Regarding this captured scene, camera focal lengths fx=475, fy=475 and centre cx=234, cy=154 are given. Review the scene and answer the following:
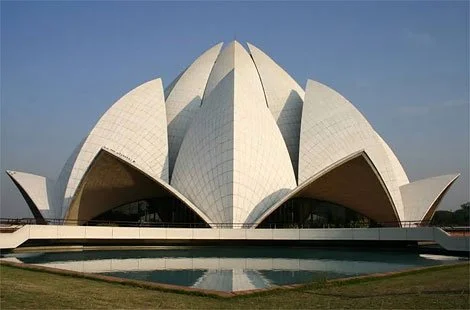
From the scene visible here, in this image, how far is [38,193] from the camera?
102ft

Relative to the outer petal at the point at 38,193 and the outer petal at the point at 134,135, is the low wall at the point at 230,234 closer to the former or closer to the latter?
the outer petal at the point at 134,135

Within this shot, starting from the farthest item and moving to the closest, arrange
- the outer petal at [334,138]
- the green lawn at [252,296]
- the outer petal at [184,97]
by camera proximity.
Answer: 1. the outer petal at [184,97]
2. the outer petal at [334,138]
3. the green lawn at [252,296]

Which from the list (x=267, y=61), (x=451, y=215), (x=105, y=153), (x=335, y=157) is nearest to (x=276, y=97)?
(x=267, y=61)

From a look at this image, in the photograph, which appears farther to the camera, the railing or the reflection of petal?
the railing

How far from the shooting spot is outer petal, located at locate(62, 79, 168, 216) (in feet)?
100

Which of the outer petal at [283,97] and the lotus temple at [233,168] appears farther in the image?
the outer petal at [283,97]

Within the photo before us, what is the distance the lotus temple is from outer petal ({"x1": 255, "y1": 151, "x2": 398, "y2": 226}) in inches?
3.5

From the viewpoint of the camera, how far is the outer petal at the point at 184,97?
3428 cm

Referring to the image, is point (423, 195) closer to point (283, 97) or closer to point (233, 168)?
point (283, 97)

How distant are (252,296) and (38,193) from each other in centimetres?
2658

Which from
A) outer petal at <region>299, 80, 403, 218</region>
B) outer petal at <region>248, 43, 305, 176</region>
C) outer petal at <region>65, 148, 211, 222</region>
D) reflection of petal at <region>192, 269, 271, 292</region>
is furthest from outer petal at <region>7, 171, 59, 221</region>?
reflection of petal at <region>192, 269, 271, 292</region>

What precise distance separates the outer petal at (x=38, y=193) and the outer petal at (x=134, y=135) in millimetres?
2184

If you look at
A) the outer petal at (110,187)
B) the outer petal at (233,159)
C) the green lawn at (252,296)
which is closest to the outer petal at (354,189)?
the outer petal at (233,159)

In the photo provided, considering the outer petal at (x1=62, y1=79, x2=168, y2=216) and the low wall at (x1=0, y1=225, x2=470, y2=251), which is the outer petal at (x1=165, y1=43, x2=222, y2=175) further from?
the low wall at (x1=0, y1=225, x2=470, y2=251)
